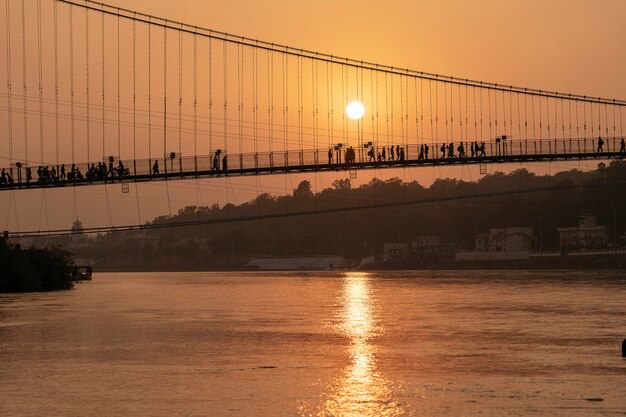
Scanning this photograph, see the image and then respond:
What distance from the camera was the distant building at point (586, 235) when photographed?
162000 mm

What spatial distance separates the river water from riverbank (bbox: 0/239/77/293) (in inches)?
793

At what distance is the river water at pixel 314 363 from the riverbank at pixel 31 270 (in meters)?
20.1

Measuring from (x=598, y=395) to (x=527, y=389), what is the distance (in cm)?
137

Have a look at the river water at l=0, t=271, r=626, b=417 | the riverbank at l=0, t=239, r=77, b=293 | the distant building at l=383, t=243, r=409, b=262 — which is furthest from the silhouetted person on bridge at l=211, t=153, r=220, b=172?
the distant building at l=383, t=243, r=409, b=262

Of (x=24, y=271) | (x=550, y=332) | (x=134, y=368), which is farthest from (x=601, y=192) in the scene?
(x=134, y=368)

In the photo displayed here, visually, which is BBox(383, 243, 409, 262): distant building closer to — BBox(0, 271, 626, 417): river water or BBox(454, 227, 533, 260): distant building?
BBox(454, 227, 533, 260): distant building

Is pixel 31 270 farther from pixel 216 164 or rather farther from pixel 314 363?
pixel 314 363

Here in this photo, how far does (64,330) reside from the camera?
3700 centimetres

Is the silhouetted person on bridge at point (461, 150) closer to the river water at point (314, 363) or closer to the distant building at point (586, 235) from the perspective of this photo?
the river water at point (314, 363)

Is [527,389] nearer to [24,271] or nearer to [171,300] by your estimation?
[171,300]

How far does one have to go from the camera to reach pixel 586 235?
16312 centimetres

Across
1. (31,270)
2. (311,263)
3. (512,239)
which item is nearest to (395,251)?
(311,263)

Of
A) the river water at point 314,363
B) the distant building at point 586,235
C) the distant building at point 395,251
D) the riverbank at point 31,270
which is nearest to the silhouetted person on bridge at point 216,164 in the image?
the riverbank at point 31,270

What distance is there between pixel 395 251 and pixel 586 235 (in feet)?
123
